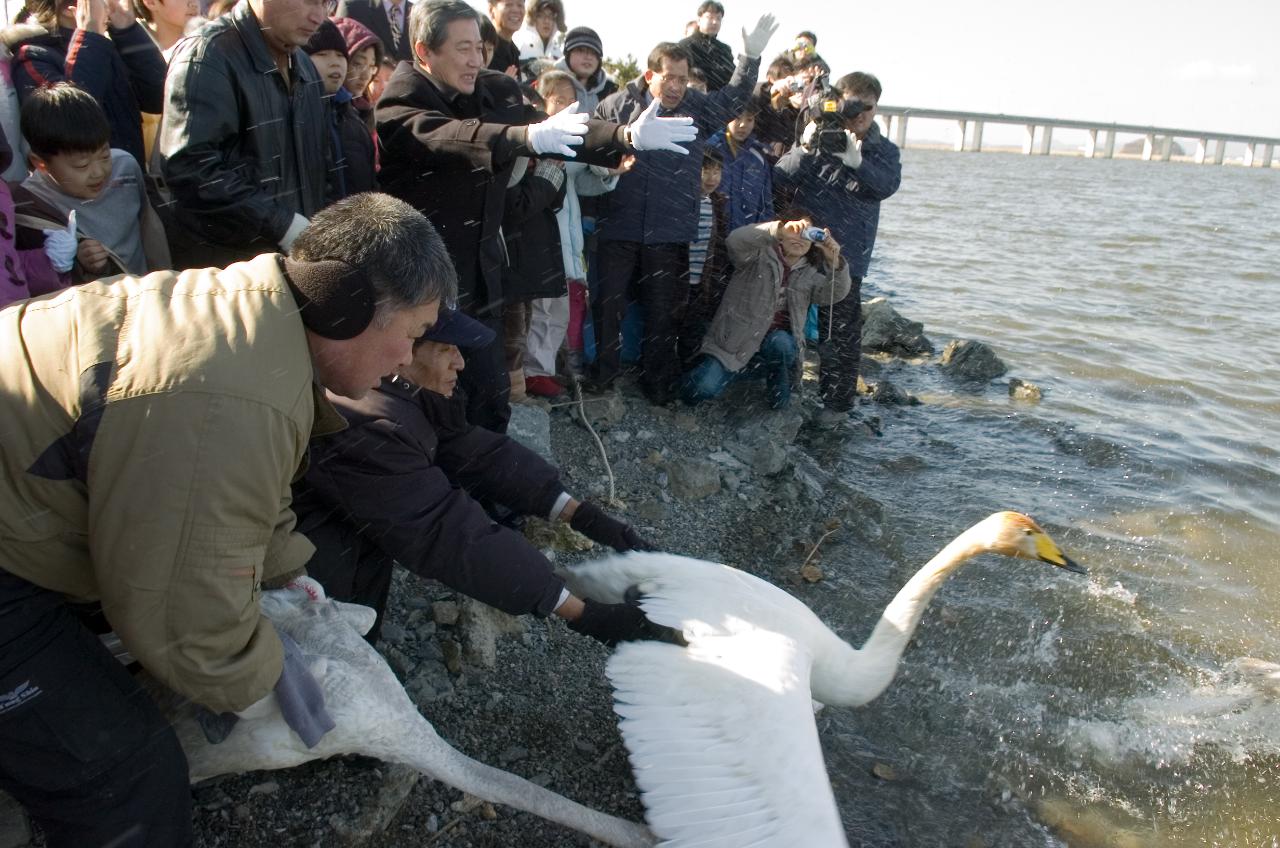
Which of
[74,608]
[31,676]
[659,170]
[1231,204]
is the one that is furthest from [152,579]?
[1231,204]

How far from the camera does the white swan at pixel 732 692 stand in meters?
2.87

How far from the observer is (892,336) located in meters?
12.1

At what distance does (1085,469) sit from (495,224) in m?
6.02

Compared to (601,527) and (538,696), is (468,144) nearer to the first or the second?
(601,527)

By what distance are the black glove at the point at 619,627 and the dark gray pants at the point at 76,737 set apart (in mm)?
1518

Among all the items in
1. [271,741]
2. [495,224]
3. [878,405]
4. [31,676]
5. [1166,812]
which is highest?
[495,224]

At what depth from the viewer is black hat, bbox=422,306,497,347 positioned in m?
3.41

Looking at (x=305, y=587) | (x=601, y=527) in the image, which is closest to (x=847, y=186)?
(x=601, y=527)

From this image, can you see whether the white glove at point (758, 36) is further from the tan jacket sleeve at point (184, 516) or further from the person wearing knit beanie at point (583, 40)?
the tan jacket sleeve at point (184, 516)

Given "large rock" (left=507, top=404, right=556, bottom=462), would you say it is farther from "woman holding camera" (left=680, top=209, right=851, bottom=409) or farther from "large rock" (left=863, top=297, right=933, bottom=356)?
"large rock" (left=863, top=297, right=933, bottom=356)

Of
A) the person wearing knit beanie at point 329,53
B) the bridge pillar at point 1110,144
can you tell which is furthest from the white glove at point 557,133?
the bridge pillar at point 1110,144

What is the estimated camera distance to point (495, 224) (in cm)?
514

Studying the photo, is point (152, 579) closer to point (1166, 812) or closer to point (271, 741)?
point (271, 741)

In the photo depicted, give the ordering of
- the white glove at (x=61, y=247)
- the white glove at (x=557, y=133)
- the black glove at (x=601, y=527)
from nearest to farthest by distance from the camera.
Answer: the white glove at (x=61, y=247), the black glove at (x=601, y=527), the white glove at (x=557, y=133)
